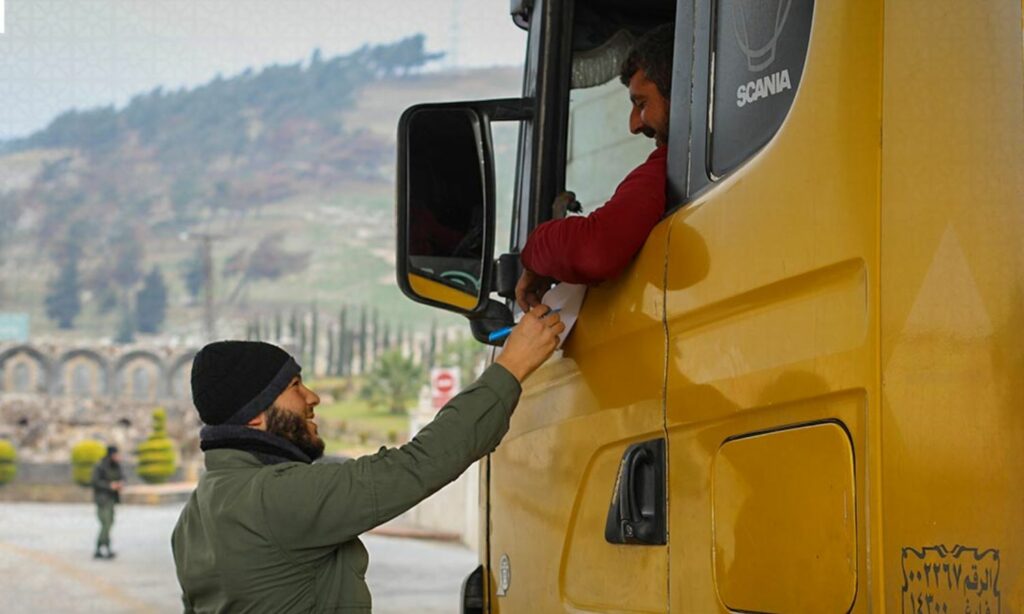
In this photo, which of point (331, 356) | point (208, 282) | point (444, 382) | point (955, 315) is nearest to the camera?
point (955, 315)

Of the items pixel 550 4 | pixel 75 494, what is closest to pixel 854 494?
pixel 550 4

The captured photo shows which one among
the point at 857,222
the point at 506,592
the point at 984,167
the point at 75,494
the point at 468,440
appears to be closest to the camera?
the point at 984,167

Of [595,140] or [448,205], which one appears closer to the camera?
[448,205]

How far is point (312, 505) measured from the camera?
2193mm

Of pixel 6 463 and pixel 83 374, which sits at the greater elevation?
pixel 83 374

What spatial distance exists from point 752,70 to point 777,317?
432 millimetres

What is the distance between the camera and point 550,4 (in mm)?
2828

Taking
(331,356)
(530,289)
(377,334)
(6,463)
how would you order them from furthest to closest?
(377,334), (331,356), (6,463), (530,289)

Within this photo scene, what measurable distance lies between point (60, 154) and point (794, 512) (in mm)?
72642

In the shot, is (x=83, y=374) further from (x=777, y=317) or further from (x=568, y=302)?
(x=777, y=317)

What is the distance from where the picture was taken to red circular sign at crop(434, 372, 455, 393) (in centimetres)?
2552

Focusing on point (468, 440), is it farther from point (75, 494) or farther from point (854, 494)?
point (75, 494)

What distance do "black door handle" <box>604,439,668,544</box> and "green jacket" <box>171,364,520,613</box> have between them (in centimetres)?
26

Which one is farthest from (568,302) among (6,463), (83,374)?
(83,374)
